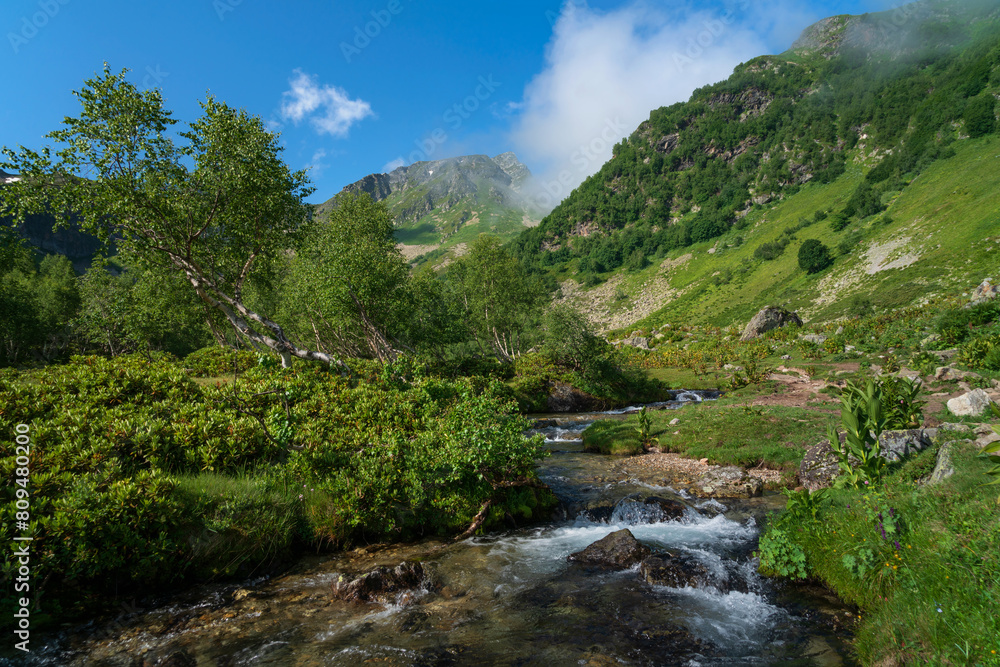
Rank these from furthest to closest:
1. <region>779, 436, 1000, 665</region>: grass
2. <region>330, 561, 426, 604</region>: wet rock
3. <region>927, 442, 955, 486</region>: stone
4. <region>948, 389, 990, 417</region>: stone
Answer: <region>948, 389, 990, 417</region>: stone, <region>927, 442, 955, 486</region>: stone, <region>330, 561, 426, 604</region>: wet rock, <region>779, 436, 1000, 665</region>: grass

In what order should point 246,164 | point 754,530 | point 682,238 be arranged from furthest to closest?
point 682,238
point 246,164
point 754,530

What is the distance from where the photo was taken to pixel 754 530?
35.2 feet

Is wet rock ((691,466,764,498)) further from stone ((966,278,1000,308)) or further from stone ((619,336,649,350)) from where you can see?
stone ((619,336,649,350))

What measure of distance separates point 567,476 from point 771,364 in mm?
30766

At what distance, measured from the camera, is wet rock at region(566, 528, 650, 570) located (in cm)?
914

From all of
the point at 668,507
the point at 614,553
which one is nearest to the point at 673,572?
the point at 614,553

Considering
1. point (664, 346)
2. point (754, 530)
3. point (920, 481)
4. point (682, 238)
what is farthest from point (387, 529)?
point (682, 238)

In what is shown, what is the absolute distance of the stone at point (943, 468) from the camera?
7854mm

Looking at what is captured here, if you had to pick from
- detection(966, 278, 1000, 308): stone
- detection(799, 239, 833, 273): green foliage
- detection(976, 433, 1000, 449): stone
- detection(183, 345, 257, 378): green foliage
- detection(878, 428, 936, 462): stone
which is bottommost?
detection(878, 428, 936, 462): stone

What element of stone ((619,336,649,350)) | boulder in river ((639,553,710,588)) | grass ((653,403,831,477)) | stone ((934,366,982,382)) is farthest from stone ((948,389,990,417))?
stone ((619,336,649,350))

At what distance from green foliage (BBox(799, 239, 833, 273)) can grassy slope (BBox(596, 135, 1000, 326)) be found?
211cm

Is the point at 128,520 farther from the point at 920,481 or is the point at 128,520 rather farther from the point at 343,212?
the point at 343,212

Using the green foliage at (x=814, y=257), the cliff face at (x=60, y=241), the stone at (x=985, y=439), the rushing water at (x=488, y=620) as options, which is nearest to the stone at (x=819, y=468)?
the stone at (x=985, y=439)

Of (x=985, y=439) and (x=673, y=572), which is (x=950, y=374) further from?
(x=673, y=572)
